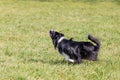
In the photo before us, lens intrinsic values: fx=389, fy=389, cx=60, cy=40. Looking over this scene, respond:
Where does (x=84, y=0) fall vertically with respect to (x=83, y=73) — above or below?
below

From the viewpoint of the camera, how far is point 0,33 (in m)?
18.3

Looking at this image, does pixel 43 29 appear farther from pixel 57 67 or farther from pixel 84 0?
pixel 84 0

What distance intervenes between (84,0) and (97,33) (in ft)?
88.9

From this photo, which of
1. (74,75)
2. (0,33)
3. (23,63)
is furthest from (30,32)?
(74,75)

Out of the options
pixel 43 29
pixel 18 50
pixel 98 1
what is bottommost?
pixel 98 1

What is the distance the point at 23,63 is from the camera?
10547 millimetres

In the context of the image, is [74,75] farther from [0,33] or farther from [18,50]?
[0,33]

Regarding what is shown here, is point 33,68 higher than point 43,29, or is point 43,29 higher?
point 33,68

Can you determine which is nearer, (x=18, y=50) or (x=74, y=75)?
(x=74, y=75)

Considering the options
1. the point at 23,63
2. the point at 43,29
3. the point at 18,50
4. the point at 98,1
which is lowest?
the point at 98,1

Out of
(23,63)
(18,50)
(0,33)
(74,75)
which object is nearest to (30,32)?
(0,33)

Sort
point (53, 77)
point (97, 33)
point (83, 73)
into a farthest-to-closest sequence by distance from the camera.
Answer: point (97, 33) < point (83, 73) < point (53, 77)

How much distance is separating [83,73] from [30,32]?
9928mm

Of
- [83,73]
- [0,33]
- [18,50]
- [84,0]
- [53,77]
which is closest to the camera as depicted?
[53,77]
